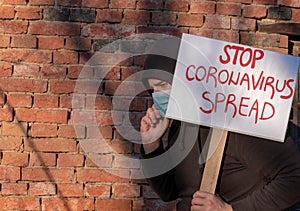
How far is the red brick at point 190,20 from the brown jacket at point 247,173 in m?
0.96

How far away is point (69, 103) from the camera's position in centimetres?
276

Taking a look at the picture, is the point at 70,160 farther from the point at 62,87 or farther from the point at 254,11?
the point at 254,11

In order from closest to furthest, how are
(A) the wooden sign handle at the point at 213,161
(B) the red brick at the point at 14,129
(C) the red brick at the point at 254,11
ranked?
(A) the wooden sign handle at the point at 213,161 → (B) the red brick at the point at 14,129 → (C) the red brick at the point at 254,11

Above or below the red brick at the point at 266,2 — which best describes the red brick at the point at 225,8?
below

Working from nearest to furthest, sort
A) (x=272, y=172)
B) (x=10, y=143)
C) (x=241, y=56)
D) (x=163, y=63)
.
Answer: (x=272, y=172) → (x=241, y=56) → (x=163, y=63) → (x=10, y=143)

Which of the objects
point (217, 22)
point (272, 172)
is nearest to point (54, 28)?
point (217, 22)

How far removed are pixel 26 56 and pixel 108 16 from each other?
1.63 feet

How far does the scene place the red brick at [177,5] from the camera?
281 centimetres

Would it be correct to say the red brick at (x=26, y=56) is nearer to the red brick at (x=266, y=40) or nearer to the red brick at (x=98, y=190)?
the red brick at (x=98, y=190)

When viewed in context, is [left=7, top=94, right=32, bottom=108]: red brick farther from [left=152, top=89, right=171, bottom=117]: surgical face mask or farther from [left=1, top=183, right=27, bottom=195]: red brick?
[left=152, top=89, right=171, bottom=117]: surgical face mask

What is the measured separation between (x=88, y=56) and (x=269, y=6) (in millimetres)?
1062

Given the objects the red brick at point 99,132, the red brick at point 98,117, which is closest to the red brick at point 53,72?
the red brick at point 98,117

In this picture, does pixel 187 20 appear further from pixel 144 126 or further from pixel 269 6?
pixel 144 126

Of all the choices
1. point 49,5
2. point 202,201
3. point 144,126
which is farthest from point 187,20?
point 202,201
